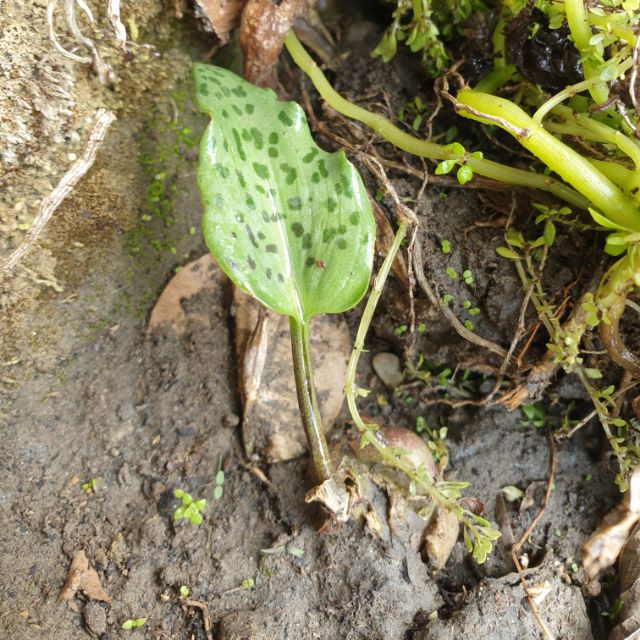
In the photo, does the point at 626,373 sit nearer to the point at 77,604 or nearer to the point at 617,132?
the point at 617,132

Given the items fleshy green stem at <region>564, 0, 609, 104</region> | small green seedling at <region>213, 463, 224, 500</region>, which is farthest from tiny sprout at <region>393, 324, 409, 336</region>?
fleshy green stem at <region>564, 0, 609, 104</region>

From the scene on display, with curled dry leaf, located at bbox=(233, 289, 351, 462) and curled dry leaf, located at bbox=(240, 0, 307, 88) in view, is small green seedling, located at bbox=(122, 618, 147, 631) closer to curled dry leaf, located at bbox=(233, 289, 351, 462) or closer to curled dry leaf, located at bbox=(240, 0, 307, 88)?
curled dry leaf, located at bbox=(233, 289, 351, 462)

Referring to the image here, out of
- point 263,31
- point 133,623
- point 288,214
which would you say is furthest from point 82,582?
point 263,31

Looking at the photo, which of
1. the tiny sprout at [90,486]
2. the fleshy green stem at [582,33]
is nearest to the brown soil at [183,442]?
the tiny sprout at [90,486]

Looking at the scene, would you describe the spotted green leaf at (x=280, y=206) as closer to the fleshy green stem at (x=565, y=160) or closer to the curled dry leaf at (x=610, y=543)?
the fleshy green stem at (x=565, y=160)

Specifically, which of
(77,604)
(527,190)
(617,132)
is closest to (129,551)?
(77,604)

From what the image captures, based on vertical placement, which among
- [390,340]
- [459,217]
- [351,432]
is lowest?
[351,432]
